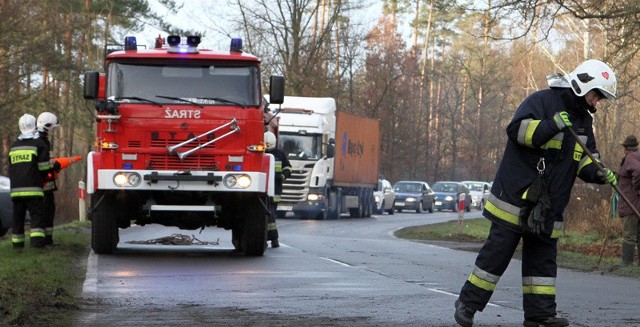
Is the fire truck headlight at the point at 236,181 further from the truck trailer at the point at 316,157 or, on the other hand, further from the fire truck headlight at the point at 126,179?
the truck trailer at the point at 316,157

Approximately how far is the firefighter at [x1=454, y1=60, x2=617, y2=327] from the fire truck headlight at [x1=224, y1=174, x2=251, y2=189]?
24.7 feet

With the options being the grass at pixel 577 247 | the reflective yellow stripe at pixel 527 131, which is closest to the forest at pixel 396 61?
the grass at pixel 577 247

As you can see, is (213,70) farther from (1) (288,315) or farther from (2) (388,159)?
(2) (388,159)

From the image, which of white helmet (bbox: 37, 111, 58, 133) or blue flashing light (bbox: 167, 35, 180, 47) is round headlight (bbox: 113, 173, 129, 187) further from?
blue flashing light (bbox: 167, 35, 180, 47)

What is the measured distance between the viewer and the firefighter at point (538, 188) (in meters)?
8.72

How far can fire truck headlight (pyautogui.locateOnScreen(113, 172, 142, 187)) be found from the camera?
16.2 meters

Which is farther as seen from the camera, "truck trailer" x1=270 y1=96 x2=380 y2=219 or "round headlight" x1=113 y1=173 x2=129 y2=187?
"truck trailer" x1=270 y1=96 x2=380 y2=219

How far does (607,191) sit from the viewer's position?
27.0 metres

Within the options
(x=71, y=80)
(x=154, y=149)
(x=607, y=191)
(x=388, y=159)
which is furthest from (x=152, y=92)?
(x=388, y=159)

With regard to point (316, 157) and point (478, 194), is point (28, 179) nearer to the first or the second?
point (316, 157)

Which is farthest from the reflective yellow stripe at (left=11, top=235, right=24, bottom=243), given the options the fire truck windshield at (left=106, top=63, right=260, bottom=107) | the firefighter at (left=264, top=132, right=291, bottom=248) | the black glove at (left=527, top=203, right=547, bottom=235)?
the black glove at (left=527, top=203, right=547, bottom=235)

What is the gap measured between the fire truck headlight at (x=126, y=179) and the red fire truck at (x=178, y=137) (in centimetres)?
1

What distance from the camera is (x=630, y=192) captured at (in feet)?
56.0

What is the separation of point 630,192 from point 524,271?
336 inches
